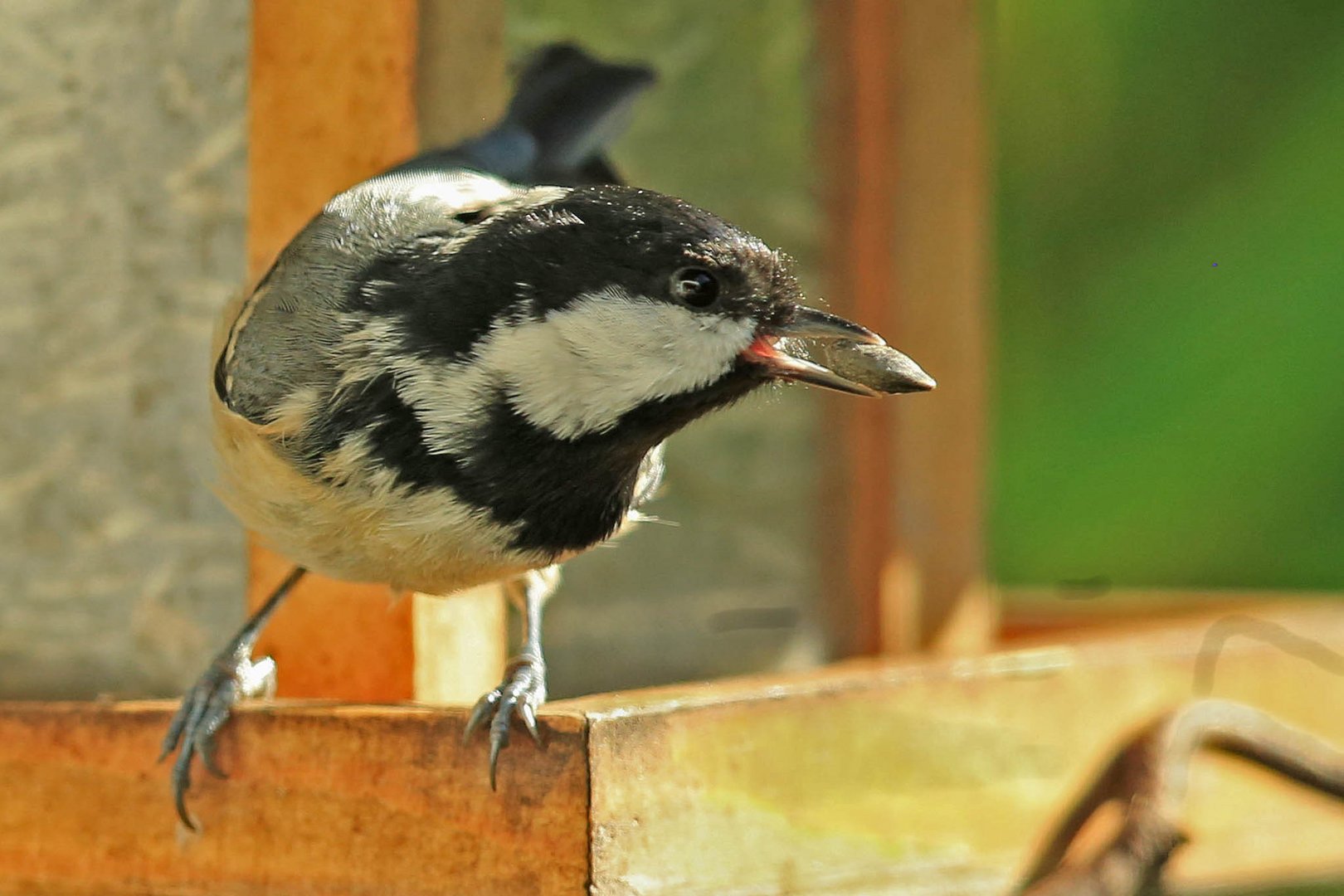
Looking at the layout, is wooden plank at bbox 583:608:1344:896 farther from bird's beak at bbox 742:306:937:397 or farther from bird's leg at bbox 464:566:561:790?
bird's beak at bbox 742:306:937:397

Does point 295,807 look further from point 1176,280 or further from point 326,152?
point 1176,280

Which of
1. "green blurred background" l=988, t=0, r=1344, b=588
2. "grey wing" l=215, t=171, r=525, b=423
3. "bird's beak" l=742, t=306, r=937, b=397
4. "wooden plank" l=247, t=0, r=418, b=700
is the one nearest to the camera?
"bird's beak" l=742, t=306, r=937, b=397

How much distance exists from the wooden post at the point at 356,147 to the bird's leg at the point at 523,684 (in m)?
0.04

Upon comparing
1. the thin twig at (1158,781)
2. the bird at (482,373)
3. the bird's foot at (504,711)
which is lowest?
the thin twig at (1158,781)

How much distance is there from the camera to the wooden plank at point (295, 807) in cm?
105

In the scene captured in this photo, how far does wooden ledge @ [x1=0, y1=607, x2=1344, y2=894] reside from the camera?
1066mm

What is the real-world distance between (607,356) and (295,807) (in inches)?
17.5

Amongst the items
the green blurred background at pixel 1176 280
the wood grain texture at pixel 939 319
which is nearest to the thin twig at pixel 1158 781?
the wood grain texture at pixel 939 319

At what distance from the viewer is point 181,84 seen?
151cm

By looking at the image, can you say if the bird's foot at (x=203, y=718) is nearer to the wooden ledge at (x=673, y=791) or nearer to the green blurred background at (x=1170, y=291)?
the wooden ledge at (x=673, y=791)

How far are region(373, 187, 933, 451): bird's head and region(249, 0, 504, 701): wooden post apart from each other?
0.36m

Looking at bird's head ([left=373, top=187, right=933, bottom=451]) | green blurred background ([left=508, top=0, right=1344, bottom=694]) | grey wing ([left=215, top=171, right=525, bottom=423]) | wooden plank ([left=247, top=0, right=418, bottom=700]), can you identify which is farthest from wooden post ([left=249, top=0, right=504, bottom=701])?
green blurred background ([left=508, top=0, right=1344, bottom=694])

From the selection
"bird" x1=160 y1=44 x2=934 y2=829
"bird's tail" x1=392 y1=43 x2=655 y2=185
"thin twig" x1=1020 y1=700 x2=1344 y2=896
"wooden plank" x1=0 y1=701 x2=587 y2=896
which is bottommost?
"thin twig" x1=1020 y1=700 x2=1344 y2=896

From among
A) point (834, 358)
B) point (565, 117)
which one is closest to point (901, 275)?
point (565, 117)
